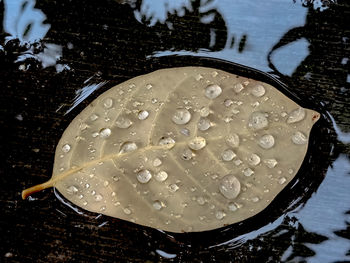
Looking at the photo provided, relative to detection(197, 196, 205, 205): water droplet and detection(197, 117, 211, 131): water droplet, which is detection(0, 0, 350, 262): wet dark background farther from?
detection(197, 117, 211, 131): water droplet

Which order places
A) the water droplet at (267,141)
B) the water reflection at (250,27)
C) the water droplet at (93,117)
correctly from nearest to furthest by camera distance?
the water droplet at (267,141)
the water droplet at (93,117)
the water reflection at (250,27)

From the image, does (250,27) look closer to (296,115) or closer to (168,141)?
(296,115)

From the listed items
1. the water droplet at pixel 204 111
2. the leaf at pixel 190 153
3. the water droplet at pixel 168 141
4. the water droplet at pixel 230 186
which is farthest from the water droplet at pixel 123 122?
the water droplet at pixel 230 186

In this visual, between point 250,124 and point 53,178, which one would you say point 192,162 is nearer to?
point 250,124

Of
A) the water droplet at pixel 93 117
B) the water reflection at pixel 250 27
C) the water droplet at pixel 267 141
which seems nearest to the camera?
the water droplet at pixel 267 141

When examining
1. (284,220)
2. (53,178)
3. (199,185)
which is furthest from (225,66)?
(53,178)

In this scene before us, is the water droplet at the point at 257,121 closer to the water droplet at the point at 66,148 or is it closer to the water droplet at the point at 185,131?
the water droplet at the point at 185,131
